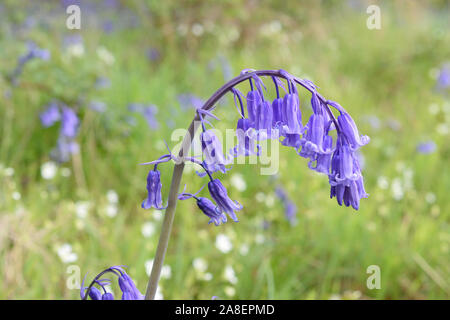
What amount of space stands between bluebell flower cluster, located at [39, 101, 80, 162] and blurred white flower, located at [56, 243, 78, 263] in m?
1.06

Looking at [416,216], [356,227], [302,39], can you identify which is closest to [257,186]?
[356,227]

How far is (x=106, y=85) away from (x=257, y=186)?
5.35 ft

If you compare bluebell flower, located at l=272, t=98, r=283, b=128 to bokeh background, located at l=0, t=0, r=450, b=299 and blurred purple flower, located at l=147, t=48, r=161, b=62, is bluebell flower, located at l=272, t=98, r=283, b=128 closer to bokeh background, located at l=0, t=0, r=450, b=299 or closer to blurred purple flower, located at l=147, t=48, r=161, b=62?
bokeh background, located at l=0, t=0, r=450, b=299

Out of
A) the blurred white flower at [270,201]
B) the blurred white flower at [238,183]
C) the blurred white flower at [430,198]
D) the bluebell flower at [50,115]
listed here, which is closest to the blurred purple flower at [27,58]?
the bluebell flower at [50,115]

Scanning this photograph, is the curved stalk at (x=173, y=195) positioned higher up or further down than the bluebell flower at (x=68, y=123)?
further down

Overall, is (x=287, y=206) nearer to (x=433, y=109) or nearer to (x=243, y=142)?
(x=243, y=142)

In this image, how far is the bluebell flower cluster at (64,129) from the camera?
3.57 meters

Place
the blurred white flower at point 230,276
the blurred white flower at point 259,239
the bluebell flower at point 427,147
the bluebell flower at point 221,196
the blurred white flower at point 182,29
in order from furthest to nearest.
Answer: the blurred white flower at point 182,29 → the bluebell flower at point 427,147 → the blurred white flower at point 259,239 → the blurred white flower at point 230,276 → the bluebell flower at point 221,196

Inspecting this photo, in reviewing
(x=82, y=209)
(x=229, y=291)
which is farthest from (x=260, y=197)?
(x=82, y=209)

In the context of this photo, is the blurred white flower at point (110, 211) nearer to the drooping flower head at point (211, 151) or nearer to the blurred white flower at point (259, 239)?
the blurred white flower at point (259, 239)

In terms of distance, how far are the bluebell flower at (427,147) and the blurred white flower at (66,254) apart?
133 inches

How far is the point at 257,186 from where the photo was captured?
3982 mm

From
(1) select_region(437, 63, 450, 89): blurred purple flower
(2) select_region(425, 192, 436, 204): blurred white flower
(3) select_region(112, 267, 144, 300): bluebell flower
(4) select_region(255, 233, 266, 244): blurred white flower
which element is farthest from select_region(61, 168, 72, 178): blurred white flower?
(1) select_region(437, 63, 450, 89): blurred purple flower

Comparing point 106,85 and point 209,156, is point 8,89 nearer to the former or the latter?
point 106,85
